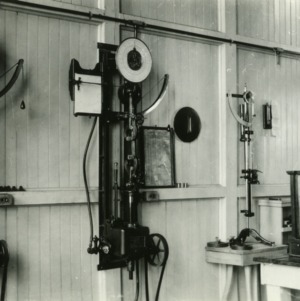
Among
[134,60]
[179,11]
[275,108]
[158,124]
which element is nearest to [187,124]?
[158,124]

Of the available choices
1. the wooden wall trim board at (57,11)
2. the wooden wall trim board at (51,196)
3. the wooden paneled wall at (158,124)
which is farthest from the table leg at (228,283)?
the wooden wall trim board at (57,11)

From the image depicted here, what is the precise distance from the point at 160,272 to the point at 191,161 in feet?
3.36

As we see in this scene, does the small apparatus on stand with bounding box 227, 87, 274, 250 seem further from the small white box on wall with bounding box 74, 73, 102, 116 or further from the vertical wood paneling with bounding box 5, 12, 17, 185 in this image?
the vertical wood paneling with bounding box 5, 12, 17, 185

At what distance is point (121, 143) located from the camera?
4.17m

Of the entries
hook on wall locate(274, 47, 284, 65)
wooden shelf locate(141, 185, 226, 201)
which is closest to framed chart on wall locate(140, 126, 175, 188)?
wooden shelf locate(141, 185, 226, 201)

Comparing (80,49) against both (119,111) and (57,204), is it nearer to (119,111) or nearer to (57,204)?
(119,111)

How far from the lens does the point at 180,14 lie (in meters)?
4.62

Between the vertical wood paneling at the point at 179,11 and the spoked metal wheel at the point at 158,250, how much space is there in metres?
1.87

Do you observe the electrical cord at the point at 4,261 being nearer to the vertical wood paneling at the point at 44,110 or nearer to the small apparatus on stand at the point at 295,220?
the vertical wood paneling at the point at 44,110

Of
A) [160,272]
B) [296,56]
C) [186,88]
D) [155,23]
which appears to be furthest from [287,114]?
[160,272]

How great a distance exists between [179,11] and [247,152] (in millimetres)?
1421

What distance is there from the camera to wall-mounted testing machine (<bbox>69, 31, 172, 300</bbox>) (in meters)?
3.79

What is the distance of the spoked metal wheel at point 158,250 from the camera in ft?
13.2

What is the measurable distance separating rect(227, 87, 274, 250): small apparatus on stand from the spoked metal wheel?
0.62 meters
